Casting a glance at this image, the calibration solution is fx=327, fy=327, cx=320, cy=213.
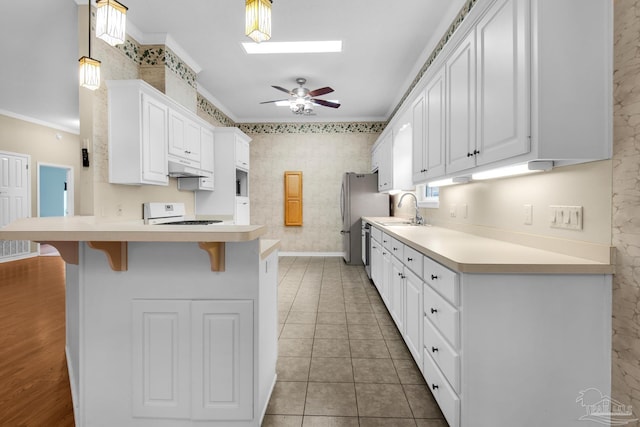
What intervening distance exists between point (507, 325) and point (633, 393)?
1.70 feet

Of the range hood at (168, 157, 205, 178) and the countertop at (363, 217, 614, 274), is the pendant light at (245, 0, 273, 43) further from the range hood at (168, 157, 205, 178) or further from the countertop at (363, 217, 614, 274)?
the range hood at (168, 157, 205, 178)

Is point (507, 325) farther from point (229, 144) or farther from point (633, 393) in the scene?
point (229, 144)

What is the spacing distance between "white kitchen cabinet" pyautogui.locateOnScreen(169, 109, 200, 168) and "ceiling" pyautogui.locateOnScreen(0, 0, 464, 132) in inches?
31.7

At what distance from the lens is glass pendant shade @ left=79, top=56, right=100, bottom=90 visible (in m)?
2.35

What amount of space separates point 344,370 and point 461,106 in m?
1.92

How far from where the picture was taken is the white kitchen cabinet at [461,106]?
196 centimetres

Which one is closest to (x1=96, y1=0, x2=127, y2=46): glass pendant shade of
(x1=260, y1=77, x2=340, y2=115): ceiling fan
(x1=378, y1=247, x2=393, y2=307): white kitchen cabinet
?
(x1=378, y1=247, x2=393, y2=307): white kitchen cabinet

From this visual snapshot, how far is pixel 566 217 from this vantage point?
162cm

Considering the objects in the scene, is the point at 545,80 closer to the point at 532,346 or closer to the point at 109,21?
the point at 532,346

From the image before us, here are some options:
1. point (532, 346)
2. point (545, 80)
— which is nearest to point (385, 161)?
point (545, 80)

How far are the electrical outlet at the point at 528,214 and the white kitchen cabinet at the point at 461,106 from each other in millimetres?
397

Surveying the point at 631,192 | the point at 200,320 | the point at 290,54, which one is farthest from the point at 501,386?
the point at 290,54

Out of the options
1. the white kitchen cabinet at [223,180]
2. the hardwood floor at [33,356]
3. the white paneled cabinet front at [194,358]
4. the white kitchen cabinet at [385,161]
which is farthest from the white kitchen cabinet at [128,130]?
the white kitchen cabinet at [385,161]

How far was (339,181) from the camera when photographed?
6770 mm
